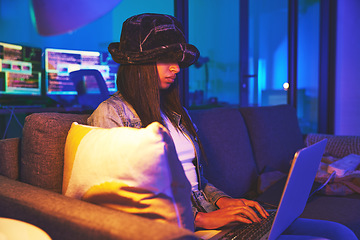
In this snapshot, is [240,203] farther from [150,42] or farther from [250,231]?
[150,42]

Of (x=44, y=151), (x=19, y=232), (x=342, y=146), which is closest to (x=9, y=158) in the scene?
(x=44, y=151)

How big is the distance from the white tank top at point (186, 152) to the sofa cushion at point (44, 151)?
420 millimetres

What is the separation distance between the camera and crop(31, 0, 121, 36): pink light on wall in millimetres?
2859

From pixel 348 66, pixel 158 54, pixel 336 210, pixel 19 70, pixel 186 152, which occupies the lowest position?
pixel 336 210

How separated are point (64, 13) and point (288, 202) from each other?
8.73 ft

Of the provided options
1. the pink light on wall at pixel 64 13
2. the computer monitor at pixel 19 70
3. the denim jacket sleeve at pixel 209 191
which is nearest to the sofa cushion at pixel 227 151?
the denim jacket sleeve at pixel 209 191

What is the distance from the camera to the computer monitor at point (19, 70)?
279cm

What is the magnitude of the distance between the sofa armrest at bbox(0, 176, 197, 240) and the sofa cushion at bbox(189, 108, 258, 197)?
3.18ft

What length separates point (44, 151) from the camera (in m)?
1.08

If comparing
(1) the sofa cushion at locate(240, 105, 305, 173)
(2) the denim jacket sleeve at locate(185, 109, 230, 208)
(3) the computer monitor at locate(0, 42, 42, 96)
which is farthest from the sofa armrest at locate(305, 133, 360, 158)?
(3) the computer monitor at locate(0, 42, 42, 96)

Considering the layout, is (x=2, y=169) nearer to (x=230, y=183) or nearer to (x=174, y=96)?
(x=174, y=96)

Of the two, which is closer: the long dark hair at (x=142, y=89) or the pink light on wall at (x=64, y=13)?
the long dark hair at (x=142, y=89)

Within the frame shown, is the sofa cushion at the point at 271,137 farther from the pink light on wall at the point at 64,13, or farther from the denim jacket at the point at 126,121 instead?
the pink light on wall at the point at 64,13

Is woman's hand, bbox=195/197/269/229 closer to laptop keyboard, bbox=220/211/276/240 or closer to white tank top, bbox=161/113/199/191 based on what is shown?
laptop keyboard, bbox=220/211/276/240
